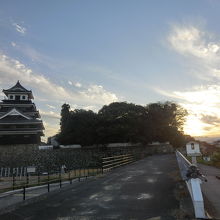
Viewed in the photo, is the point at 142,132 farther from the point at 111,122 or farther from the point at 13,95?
the point at 13,95

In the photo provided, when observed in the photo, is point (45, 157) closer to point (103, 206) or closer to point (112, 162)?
point (112, 162)

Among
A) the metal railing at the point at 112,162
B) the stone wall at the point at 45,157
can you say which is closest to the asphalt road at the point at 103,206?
the metal railing at the point at 112,162

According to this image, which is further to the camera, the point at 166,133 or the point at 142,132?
the point at 166,133

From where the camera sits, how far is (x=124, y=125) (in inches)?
2067

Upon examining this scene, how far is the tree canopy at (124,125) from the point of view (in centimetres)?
5245

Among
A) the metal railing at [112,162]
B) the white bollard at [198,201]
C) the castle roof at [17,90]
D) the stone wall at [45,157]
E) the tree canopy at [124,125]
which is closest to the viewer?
the white bollard at [198,201]

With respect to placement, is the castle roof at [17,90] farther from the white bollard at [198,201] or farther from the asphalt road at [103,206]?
the white bollard at [198,201]

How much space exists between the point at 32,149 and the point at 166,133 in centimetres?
3099

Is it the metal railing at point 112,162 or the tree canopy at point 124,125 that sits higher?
the tree canopy at point 124,125

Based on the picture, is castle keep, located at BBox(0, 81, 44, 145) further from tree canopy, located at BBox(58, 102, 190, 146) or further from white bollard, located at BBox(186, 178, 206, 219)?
white bollard, located at BBox(186, 178, 206, 219)

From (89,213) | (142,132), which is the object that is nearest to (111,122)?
(142,132)

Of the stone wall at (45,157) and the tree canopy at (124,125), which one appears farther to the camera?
the tree canopy at (124,125)

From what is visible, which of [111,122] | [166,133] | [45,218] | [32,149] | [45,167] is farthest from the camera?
[166,133]

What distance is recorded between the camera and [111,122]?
53031 millimetres
